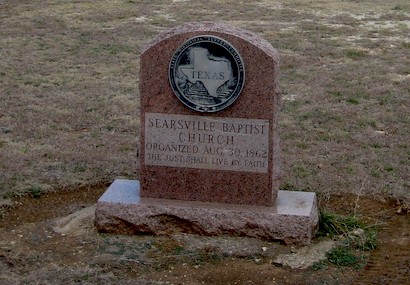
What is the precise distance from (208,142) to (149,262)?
1042mm

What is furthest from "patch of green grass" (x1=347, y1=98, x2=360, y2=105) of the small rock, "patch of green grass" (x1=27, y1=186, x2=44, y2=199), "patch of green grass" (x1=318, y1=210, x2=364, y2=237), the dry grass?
"patch of green grass" (x1=27, y1=186, x2=44, y2=199)

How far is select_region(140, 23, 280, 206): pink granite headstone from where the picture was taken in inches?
235

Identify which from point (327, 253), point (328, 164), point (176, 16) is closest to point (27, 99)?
point (328, 164)

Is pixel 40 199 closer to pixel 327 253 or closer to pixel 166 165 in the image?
pixel 166 165

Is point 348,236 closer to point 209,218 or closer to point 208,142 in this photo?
point 209,218

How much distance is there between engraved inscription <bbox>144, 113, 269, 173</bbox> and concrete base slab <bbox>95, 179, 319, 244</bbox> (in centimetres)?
31

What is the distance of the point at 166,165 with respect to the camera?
6250 millimetres

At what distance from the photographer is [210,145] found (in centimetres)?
614

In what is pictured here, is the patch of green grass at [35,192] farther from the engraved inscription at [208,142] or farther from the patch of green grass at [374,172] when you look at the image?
the patch of green grass at [374,172]

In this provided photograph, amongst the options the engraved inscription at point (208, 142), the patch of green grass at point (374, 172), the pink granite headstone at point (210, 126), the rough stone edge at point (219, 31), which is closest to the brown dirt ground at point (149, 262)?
the pink granite headstone at point (210, 126)

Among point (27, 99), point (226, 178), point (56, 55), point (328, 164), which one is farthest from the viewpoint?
point (56, 55)

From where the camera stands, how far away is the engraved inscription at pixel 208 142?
6.07 m

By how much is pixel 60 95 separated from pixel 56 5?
8.71 m

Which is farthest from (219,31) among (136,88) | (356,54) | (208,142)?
(356,54)
